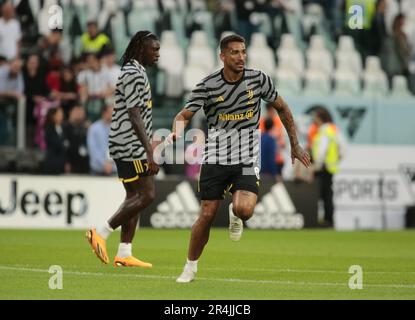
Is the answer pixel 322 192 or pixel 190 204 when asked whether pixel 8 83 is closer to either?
pixel 190 204

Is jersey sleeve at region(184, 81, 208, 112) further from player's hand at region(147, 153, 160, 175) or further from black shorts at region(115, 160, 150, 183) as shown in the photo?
black shorts at region(115, 160, 150, 183)

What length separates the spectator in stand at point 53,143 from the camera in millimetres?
22266

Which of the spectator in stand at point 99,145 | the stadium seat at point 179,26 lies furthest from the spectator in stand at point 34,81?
the stadium seat at point 179,26

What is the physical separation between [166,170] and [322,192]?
3212mm

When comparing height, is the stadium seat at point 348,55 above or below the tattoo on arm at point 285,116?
above

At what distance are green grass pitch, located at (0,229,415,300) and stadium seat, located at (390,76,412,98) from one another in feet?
18.8

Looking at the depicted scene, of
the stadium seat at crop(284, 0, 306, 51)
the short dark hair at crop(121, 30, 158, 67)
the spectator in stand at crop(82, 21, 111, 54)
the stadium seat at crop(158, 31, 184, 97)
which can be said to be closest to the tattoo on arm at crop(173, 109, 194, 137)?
the short dark hair at crop(121, 30, 158, 67)

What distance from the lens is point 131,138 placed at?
13.6m

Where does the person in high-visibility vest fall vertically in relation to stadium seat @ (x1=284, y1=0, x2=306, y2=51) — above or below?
below

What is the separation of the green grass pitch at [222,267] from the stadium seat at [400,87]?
18.8 ft

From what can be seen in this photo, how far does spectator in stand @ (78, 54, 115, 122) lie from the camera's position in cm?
2355

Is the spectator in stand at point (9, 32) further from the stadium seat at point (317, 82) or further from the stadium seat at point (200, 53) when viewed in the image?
the stadium seat at point (317, 82)

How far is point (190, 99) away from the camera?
11773 millimetres
